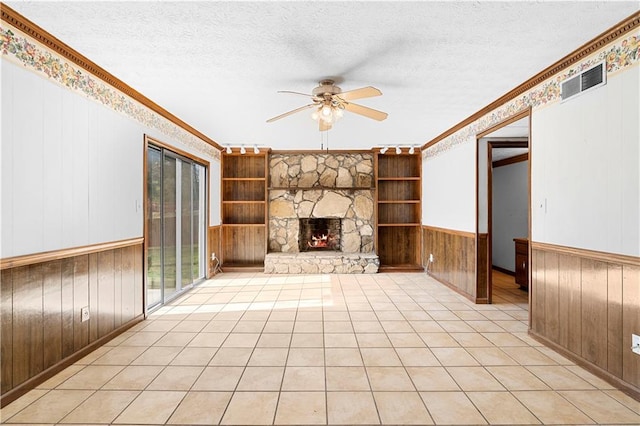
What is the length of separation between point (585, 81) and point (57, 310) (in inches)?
173

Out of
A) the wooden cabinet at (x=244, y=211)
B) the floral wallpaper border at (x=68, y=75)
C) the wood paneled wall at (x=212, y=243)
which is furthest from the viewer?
the wooden cabinet at (x=244, y=211)

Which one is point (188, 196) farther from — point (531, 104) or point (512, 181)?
point (512, 181)

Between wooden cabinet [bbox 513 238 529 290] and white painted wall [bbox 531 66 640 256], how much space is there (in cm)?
208

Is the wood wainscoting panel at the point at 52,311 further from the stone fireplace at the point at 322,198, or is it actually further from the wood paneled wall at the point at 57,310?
the stone fireplace at the point at 322,198

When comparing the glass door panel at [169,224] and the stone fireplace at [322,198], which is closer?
the glass door panel at [169,224]

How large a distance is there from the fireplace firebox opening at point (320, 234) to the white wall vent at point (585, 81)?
4.61 meters

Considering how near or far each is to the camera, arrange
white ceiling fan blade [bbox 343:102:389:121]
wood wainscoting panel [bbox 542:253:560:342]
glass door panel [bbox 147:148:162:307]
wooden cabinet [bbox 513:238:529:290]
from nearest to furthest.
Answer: wood wainscoting panel [bbox 542:253:560:342] < white ceiling fan blade [bbox 343:102:389:121] < glass door panel [bbox 147:148:162:307] < wooden cabinet [bbox 513:238:529:290]

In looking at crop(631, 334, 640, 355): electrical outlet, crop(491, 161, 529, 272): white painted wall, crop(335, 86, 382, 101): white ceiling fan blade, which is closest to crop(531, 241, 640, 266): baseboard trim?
crop(631, 334, 640, 355): electrical outlet

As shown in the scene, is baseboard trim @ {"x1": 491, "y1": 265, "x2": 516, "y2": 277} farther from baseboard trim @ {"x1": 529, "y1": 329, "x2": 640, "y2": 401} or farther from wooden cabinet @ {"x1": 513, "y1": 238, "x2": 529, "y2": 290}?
baseboard trim @ {"x1": 529, "y1": 329, "x2": 640, "y2": 401}

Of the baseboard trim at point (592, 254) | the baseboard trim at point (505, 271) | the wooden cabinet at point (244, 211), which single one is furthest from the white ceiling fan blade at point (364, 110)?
the baseboard trim at point (505, 271)

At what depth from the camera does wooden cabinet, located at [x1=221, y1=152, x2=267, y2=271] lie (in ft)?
21.4

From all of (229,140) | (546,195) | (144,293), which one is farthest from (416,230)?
(144,293)

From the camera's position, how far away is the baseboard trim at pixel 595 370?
2.10 meters

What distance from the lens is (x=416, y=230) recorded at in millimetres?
6512
